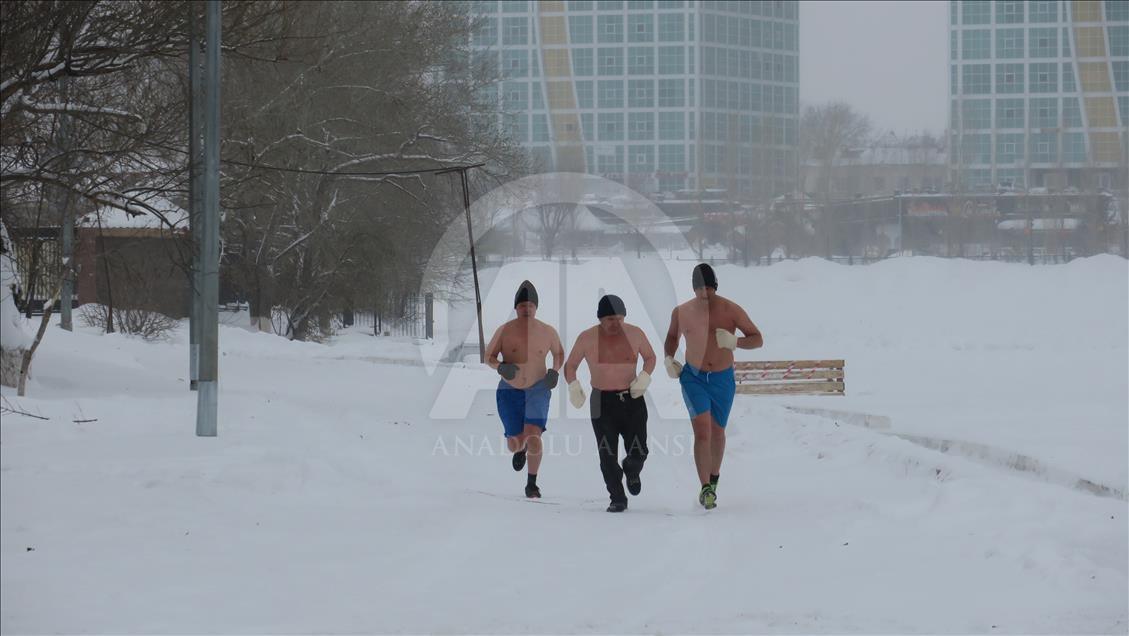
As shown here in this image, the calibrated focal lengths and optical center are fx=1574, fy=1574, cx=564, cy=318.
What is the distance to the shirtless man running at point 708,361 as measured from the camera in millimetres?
12008

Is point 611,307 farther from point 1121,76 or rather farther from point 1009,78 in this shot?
point 1121,76

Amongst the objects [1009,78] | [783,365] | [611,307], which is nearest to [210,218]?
[611,307]

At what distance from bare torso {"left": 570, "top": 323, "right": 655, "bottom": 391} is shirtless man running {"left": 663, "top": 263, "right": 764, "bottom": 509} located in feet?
1.03

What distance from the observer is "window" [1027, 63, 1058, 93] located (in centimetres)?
12244

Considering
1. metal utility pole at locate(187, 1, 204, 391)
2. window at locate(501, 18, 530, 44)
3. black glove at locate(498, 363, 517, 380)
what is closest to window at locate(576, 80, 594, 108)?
window at locate(501, 18, 530, 44)

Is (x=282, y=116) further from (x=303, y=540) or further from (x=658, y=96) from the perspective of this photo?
(x=658, y=96)

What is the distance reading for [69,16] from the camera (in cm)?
1462

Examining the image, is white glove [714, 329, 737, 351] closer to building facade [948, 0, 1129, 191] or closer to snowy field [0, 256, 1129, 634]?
snowy field [0, 256, 1129, 634]

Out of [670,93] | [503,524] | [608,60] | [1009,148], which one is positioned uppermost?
[608,60]

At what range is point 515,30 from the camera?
13425cm

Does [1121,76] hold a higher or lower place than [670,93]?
lower

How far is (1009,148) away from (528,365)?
121m

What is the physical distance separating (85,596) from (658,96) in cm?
13517

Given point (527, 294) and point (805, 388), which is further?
point (805, 388)
